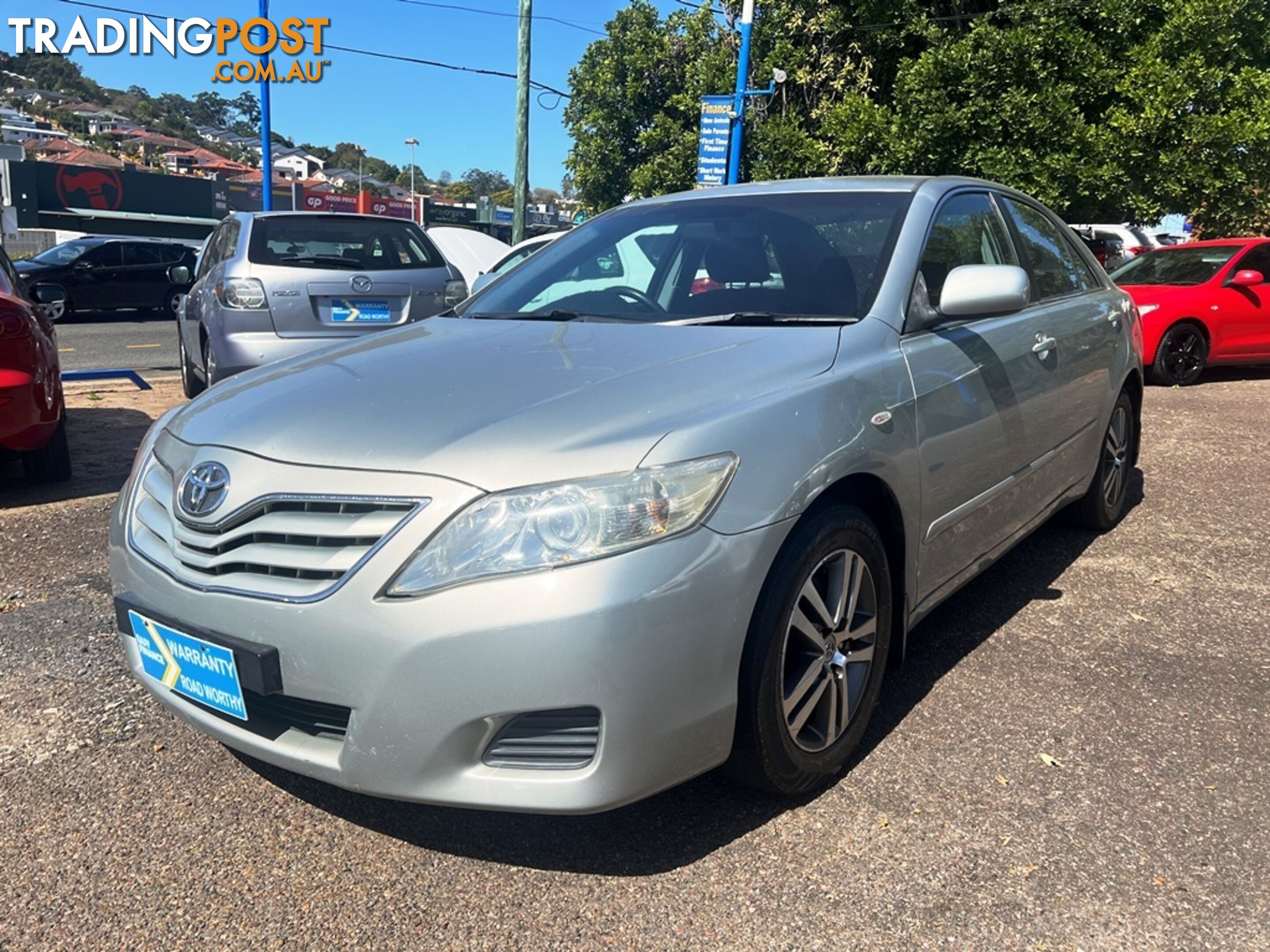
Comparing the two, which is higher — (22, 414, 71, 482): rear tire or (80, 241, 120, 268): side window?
(80, 241, 120, 268): side window

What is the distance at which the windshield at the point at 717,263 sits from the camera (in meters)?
3.07

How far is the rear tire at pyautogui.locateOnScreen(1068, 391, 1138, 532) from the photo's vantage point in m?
4.67

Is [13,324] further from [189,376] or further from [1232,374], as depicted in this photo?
[1232,374]

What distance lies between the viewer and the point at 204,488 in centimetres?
231

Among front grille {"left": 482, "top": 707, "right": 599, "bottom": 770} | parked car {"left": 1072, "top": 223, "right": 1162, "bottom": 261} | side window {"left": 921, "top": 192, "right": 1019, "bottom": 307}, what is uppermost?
parked car {"left": 1072, "top": 223, "right": 1162, "bottom": 261}

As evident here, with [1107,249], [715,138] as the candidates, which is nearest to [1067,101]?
[1107,249]

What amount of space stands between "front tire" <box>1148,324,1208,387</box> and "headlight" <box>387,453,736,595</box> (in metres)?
9.32

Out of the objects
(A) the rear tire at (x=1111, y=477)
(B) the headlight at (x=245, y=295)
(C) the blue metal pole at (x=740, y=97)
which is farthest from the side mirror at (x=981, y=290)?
(C) the blue metal pole at (x=740, y=97)

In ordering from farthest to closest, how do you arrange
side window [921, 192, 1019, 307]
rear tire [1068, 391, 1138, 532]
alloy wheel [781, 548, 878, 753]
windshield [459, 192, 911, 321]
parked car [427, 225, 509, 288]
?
1. parked car [427, 225, 509, 288]
2. rear tire [1068, 391, 1138, 532]
3. side window [921, 192, 1019, 307]
4. windshield [459, 192, 911, 321]
5. alloy wheel [781, 548, 878, 753]

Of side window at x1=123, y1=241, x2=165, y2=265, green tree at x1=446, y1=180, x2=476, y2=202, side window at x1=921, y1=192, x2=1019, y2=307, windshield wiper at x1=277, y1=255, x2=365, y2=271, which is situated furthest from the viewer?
green tree at x1=446, y1=180, x2=476, y2=202

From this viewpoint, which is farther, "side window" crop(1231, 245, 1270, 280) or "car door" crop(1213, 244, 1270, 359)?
"side window" crop(1231, 245, 1270, 280)

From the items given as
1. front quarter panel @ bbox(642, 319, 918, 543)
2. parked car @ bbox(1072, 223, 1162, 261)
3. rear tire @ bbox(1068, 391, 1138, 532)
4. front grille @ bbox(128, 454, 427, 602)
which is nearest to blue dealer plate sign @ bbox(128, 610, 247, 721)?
front grille @ bbox(128, 454, 427, 602)

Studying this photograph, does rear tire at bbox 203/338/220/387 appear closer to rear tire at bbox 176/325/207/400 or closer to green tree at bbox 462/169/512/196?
rear tire at bbox 176/325/207/400

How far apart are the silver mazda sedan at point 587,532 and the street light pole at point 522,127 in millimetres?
13914
